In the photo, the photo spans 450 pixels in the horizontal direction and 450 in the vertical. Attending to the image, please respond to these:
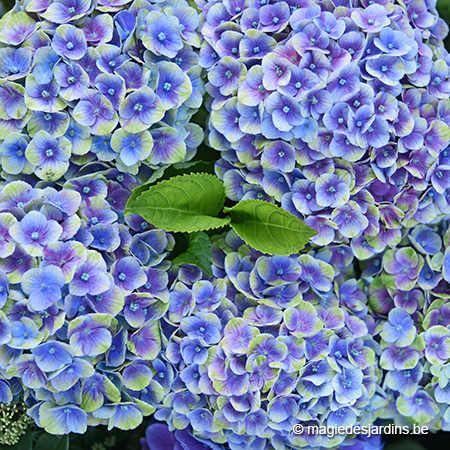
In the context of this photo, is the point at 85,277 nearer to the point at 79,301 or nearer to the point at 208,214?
the point at 79,301

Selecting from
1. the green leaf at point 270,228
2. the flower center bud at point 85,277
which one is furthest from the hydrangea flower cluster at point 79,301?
the green leaf at point 270,228

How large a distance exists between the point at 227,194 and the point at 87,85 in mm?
286

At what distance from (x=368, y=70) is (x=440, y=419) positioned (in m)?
0.61

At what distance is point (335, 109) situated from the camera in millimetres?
952

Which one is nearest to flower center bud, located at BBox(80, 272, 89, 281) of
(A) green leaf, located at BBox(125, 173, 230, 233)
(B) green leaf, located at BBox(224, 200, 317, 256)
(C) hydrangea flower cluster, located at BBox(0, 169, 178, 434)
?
(C) hydrangea flower cluster, located at BBox(0, 169, 178, 434)

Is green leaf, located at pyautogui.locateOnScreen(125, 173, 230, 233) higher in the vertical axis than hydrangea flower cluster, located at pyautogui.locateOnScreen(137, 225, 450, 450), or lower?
higher

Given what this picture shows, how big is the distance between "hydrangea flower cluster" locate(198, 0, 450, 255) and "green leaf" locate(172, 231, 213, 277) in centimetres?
10

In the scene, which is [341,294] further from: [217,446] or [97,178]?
[97,178]

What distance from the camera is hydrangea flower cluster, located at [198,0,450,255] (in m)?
0.95

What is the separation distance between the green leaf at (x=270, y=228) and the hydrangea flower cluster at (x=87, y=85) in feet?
0.46

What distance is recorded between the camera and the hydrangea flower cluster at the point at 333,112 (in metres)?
0.95

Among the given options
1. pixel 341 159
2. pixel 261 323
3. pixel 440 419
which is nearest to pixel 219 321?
pixel 261 323

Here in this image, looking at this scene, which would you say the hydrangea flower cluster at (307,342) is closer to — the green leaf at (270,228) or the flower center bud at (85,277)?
the green leaf at (270,228)

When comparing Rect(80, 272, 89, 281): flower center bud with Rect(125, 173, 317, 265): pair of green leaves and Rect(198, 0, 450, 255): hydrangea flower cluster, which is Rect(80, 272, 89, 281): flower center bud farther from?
Rect(198, 0, 450, 255): hydrangea flower cluster
